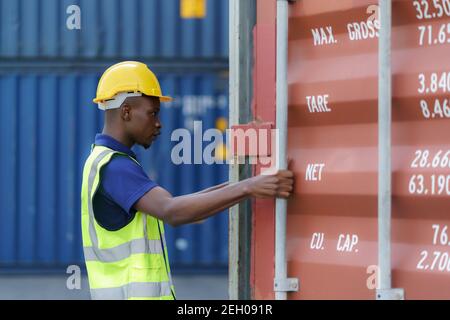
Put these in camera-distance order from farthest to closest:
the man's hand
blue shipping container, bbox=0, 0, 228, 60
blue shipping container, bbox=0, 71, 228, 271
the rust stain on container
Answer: blue shipping container, bbox=0, 71, 228, 271 → blue shipping container, bbox=0, 0, 228, 60 → the man's hand → the rust stain on container

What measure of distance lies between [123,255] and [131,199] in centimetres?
22

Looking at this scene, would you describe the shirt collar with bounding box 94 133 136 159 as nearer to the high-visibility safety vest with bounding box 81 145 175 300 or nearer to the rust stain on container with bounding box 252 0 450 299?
the high-visibility safety vest with bounding box 81 145 175 300

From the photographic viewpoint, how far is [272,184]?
3.32 metres

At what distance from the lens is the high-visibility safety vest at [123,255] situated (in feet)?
11.2

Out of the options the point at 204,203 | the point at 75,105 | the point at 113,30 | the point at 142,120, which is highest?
the point at 113,30

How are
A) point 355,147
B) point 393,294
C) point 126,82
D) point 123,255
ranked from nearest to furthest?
1. point 393,294
2. point 355,147
3. point 123,255
4. point 126,82

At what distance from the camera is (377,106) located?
304 cm

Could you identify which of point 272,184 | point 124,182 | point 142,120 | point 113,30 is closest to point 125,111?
point 142,120

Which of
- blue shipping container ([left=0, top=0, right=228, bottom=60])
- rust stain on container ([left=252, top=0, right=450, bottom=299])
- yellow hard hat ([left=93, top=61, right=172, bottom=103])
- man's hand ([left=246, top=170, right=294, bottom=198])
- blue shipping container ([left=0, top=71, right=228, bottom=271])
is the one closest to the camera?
A: rust stain on container ([left=252, top=0, right=450, bottom=299])

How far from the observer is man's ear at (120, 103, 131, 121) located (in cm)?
353

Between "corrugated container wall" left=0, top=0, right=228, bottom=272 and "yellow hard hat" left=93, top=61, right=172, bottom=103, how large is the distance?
5987 millimetres

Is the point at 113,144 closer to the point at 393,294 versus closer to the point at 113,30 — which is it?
the point at 393,294

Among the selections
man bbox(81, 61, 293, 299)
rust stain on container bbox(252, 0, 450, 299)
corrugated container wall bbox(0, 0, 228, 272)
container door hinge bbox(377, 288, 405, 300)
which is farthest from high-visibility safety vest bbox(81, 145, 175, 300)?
corrugated container wall bbox(0, 0, 228, 272)

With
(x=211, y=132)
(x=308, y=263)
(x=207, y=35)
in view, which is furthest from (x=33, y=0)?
(x=308, y=263)
